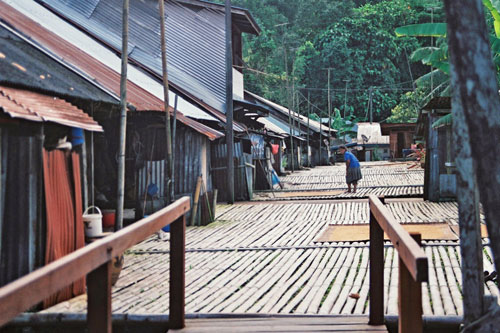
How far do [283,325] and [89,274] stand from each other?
2.21 metres

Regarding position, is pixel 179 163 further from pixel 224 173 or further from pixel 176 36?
pixel 176 36

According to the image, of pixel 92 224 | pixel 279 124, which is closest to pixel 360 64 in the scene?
pixel 279 124

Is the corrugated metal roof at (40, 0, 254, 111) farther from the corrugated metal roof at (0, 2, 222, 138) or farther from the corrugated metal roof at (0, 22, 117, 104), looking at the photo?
the corrugated metal roof at (0, 22, 117, 104)

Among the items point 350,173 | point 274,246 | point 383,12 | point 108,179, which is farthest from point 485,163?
point 383,12

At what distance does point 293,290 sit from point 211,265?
5.46ft

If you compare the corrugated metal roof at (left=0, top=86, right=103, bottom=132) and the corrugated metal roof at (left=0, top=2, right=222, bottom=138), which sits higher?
the corrugated metal roof at (left=0, top=2, right=222, bottom=138)

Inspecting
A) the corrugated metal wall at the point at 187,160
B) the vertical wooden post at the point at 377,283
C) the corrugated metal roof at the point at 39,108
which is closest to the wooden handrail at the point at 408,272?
the vertical wooden post at the point at 377,283

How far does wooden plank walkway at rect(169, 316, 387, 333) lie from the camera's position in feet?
14.0

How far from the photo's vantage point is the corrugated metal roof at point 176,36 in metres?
15.9

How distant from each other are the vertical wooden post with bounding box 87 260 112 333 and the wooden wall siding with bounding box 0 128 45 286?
125 inches

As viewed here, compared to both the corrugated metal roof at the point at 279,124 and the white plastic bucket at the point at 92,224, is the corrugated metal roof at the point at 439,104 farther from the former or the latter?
the corrugated metal roof at the point at 279,124

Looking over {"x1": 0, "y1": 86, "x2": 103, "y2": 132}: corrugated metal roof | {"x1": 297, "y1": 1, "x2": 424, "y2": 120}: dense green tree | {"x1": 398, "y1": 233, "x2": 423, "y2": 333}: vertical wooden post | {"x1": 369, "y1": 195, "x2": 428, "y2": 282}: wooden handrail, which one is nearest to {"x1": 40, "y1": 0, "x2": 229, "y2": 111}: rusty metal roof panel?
{"x1": 0, "y1": 86, "x2": 103, "y2": 132}: corrugated metal roof

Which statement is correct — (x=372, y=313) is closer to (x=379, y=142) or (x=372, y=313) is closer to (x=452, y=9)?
(x=452, y=9)

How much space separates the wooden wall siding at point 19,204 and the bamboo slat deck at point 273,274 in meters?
0.59
